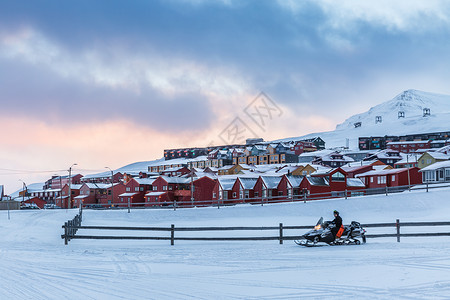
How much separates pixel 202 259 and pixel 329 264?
4834mm

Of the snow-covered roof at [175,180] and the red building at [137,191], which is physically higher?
the snow-covered roof at [175,180]

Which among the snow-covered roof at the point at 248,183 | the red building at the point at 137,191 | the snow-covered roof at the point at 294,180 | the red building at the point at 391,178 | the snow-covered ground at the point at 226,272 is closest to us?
the snow-covered ground at the point at 226,272

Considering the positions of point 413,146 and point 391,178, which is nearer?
point 391,178

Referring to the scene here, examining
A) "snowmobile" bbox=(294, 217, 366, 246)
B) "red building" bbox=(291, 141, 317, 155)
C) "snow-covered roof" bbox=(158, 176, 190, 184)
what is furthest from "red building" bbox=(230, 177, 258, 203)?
"red building" bbox=(291, 141, 317, 155)

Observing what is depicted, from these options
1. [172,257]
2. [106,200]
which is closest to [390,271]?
[172,257]

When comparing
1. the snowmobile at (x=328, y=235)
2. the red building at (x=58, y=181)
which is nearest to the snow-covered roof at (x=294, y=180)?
the snowmobile at (x=328, y=235)

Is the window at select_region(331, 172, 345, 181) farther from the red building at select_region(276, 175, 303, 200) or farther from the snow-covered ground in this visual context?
the snow-covered ground

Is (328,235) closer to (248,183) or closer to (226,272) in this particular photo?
(226,272)

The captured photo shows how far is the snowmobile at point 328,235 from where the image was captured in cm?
1875

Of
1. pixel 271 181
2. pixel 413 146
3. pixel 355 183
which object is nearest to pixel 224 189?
pixel 271 181

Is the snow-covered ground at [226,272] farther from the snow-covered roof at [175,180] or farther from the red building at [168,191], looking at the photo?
the snow-covered roof at [175,180]

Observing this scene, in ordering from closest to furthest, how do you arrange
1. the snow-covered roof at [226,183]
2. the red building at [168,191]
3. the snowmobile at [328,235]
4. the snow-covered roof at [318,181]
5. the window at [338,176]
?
the snowmobile at [328,235]
the snow-covered roof at [318,181]
the window at [338,176]
the snow-covered roof at [226,183]
the red building at [168,191]

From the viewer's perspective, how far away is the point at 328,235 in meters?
18.8

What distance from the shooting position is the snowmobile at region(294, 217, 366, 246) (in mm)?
18750
